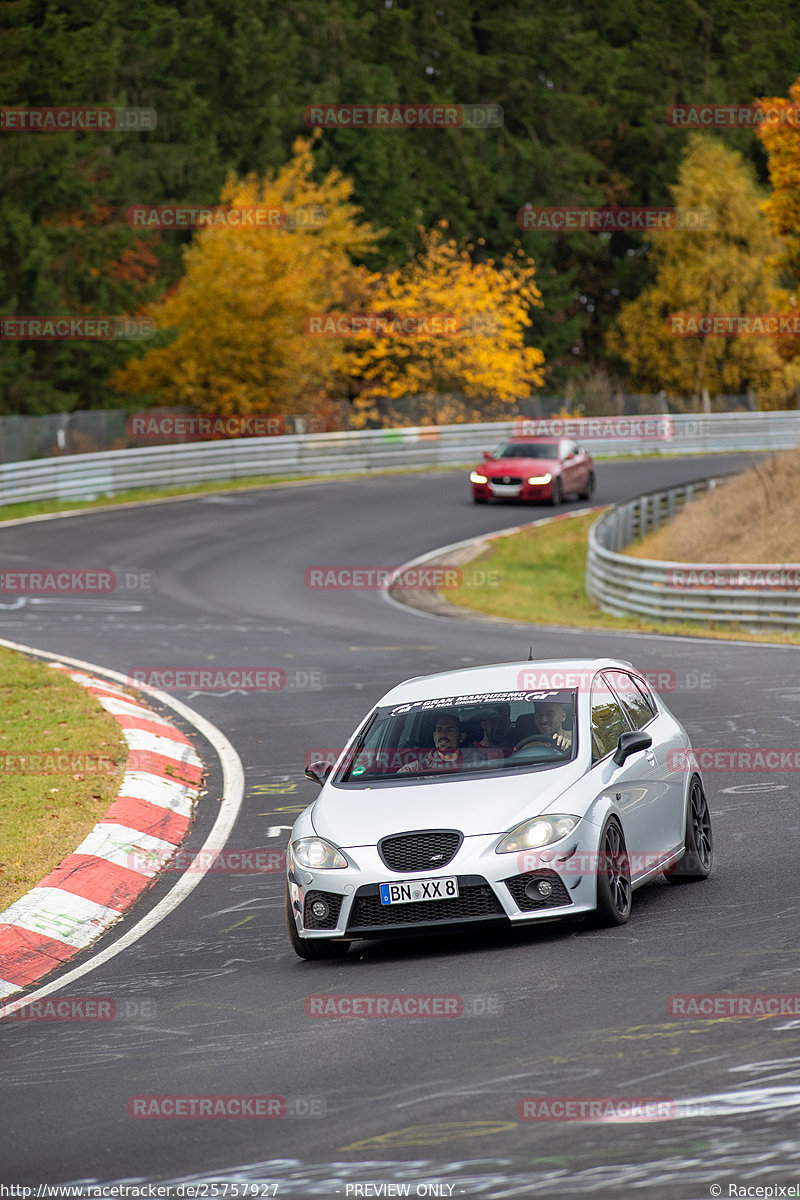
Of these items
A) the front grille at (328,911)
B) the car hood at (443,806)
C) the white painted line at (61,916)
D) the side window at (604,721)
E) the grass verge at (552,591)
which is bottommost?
the grass verge at (552,591)

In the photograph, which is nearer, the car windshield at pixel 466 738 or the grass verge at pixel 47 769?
the car windshield at pixel 466 738

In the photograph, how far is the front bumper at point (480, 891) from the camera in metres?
8.31

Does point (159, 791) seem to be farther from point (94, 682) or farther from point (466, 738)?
point (94, 682)

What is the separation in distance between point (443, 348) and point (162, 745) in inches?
1793

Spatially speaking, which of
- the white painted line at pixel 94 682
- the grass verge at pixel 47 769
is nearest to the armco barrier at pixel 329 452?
the white painted line at pixel 94 682

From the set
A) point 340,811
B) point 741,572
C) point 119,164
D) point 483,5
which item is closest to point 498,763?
point 340,811

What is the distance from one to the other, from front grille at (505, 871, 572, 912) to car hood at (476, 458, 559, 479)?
31893mm

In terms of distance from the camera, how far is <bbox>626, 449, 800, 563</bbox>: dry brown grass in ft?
101

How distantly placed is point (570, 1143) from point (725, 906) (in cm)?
366

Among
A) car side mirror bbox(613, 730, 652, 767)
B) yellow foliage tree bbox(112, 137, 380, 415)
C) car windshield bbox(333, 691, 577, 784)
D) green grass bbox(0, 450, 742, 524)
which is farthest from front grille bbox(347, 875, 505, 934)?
yellow foliage tree bbox(112, 137, 380, 415)

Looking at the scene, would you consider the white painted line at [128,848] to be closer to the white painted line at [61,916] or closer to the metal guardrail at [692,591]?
→ the white painted line at [61,916]

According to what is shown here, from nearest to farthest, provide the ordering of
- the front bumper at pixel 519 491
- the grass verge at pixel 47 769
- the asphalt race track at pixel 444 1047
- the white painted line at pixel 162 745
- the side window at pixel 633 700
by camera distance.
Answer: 1. the asphalt race track at pixel 444 1047
2. the side window at pixel 633 700
3. the grass verge at pixel 47 769
4. the white painted line at pixel 162 745
5. the front bumper at pixel 519 491

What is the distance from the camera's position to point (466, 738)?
9.41 metres

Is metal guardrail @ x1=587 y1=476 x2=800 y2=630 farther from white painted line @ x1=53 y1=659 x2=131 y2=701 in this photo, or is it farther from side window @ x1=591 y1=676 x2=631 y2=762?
side window @ x1=591 y1=676 x2=631 y2=762
